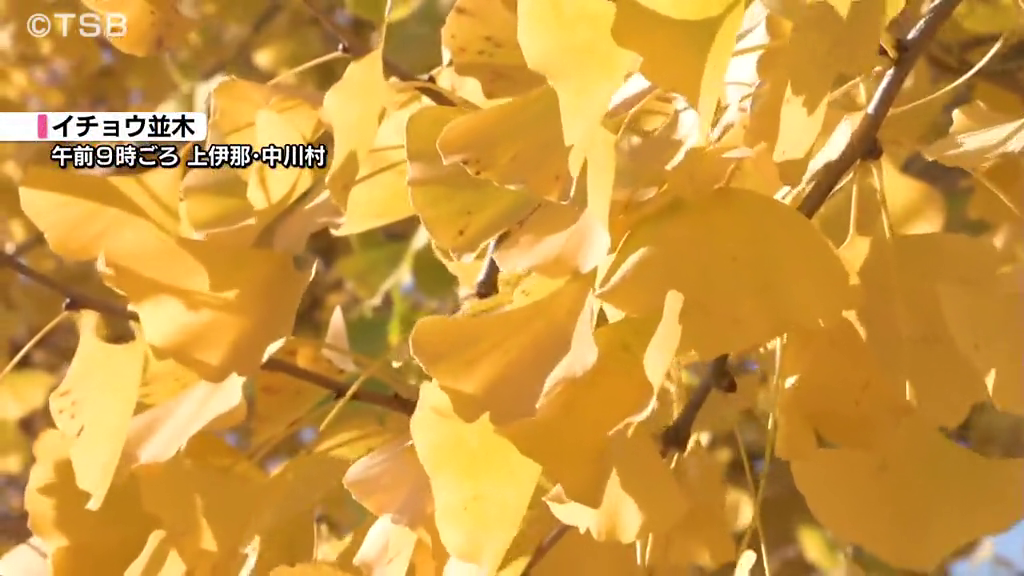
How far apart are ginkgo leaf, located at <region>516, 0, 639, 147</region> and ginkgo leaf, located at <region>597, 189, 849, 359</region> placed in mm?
27

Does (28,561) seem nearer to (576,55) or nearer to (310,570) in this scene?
(310,570)

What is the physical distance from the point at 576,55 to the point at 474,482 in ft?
0.33

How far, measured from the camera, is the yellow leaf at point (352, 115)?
269mm

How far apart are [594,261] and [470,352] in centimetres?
3

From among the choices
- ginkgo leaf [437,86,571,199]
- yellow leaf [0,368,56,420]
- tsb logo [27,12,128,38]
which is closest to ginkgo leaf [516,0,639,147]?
ginkgo leaf [437,86,571,199]

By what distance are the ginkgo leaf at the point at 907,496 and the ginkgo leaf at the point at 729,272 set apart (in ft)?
0.22

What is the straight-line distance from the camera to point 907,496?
0.86ft

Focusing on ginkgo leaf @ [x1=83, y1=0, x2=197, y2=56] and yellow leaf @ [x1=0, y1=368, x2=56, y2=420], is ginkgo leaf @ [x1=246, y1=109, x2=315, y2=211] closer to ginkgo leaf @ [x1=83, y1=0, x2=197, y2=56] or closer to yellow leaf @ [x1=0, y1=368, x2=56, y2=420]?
ginkgo leaf @ [x1=83, y1=0, x2=197, y2=56]

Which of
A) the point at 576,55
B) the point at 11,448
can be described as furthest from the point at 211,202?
the point at 11,448

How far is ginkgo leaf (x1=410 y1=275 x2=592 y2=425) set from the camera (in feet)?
0.70

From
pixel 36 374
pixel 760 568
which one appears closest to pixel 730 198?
pixel 760 568

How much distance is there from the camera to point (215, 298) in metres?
0.27

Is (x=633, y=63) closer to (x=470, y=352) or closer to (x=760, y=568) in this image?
(x=470, y=352)

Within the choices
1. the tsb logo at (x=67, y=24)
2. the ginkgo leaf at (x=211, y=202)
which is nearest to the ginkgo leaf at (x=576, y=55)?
the ginkgo leaf at (x=211, y=202)
